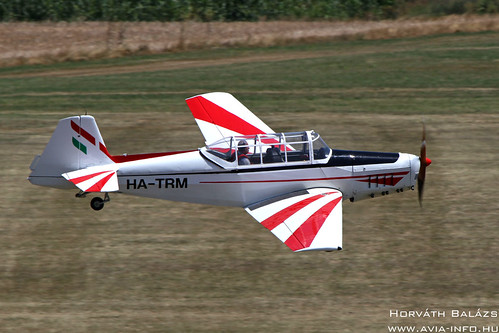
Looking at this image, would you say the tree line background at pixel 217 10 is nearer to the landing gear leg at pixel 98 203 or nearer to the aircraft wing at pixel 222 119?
the aircraft wing at pixel 222 119

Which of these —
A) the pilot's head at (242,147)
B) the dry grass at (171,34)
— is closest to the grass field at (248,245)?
the pilot's head at (242,147)

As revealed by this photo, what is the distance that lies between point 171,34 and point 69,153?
25.4 meters

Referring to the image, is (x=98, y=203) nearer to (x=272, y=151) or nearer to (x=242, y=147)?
(x=242, y=147)

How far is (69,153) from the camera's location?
1545cm

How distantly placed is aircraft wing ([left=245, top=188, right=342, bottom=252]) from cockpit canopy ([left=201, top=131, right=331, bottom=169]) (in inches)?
32.3

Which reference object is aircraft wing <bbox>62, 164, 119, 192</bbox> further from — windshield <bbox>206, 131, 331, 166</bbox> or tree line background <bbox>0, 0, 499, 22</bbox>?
tree line background <bbox>0, 0, 499, 22</bbox>

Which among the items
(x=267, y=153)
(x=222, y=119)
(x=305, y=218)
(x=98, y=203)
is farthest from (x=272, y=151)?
(x=98, y=203)

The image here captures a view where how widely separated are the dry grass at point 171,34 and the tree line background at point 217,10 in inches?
57.4

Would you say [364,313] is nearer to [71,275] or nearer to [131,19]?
[71,275]

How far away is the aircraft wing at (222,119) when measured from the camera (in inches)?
738

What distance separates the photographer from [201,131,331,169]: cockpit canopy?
51.0ft

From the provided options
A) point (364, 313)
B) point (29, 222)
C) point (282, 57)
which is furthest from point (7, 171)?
point (282, 57)

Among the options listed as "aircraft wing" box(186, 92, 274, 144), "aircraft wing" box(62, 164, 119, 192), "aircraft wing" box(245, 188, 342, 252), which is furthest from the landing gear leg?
"aircraft wing" box(245, 188, 342, 252)

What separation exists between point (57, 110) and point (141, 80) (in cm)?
574
